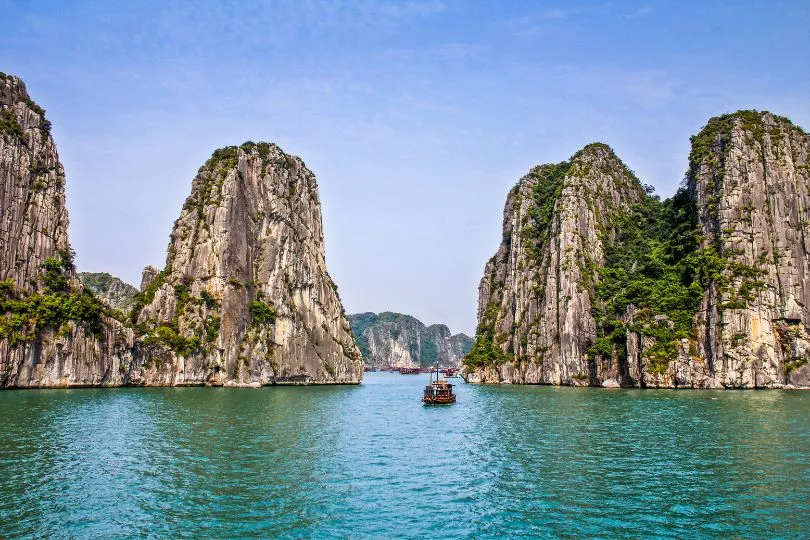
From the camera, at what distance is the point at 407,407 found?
246 ft

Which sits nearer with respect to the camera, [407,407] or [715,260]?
[407,407]

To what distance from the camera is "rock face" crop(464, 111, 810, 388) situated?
9294 cm

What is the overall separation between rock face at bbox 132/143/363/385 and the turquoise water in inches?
2083

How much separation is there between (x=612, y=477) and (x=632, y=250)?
101187 mm

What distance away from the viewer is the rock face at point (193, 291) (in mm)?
88000

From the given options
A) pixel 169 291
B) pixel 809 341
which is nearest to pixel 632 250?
pixel 809 341

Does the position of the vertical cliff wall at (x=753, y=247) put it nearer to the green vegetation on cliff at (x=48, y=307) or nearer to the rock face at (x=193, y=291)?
the rock face at (x=193, y=291)

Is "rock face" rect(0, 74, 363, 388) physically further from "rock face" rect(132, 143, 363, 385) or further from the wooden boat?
the wooden boat

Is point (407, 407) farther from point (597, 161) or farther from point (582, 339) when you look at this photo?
point (597, 161)

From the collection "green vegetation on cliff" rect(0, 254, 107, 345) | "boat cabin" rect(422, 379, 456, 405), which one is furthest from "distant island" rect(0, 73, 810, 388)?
"boat cabin" rect(422, 379, 456, 405)

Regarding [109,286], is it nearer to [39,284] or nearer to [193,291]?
[193,291]

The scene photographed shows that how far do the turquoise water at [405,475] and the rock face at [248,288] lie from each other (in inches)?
2083

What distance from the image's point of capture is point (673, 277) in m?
104

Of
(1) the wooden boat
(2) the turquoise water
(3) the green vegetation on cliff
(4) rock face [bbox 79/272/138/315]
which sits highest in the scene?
(4) rock face [bbox 79/272/138/315]
